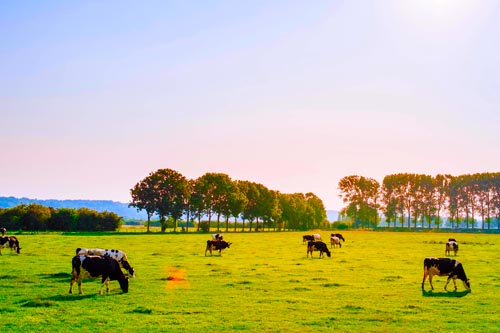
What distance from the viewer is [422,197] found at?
599 ft

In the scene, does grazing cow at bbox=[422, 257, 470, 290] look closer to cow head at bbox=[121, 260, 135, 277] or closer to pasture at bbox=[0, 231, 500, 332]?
pasture at bbox=[0, 231, 500, 332]

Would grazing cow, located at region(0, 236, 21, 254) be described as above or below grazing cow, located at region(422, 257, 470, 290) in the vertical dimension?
below

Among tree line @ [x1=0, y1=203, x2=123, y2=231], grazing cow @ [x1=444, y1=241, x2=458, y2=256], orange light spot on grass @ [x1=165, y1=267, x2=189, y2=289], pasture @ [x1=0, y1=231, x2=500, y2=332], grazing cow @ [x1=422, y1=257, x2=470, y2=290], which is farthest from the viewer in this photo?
tree line @ [x1=0, y1=203, x2=123, y2=231]

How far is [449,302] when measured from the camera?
22953 millimetres

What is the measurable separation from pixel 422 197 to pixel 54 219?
13262cm

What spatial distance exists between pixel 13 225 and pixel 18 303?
102869 millimetres

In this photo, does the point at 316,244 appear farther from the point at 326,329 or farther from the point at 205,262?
the point at 326,329

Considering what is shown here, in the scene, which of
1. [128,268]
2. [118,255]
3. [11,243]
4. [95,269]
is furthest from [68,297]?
[11,243]

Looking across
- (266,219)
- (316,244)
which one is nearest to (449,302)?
(316,244)

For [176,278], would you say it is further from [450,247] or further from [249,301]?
[450,247]

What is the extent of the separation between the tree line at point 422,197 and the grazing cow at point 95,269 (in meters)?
164

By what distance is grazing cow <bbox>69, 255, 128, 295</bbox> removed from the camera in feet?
78.4

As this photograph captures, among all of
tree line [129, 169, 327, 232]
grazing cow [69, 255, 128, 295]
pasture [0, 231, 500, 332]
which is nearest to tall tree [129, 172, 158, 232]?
tree line [129, 169, 327, 232]

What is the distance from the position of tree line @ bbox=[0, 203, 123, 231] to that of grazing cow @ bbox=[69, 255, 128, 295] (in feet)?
328
